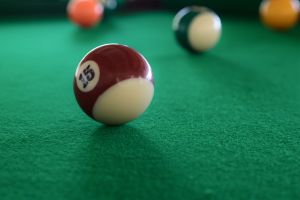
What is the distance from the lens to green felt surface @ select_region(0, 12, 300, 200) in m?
1.34

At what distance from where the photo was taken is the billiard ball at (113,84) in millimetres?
1642

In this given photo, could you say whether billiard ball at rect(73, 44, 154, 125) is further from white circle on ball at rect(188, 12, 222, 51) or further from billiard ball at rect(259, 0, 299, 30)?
billiard ball at rect(259, 0, 299, 30)

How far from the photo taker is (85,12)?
419 cm

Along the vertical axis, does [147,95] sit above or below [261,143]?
above

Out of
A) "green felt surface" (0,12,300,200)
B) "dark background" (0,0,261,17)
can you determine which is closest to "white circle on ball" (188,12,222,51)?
"green felt surface" (0,12,300,200)

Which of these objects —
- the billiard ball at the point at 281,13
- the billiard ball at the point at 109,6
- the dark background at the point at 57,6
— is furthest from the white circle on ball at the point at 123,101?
the dark background at the point at 57,6

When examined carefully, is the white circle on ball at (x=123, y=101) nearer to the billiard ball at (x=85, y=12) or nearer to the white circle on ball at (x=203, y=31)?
the white circle on ball at (x=203, y=31)

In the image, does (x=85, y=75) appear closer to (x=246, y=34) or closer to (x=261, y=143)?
(x=261, y=143)

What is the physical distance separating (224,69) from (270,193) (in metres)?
1.61

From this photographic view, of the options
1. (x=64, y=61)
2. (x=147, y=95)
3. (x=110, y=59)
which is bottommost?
(x=64, y=61)

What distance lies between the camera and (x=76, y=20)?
4.30 metres

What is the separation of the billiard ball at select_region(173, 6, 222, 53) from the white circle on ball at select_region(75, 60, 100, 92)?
1.53 meters

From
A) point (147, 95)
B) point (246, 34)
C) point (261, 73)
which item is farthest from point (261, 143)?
point (246, 34)

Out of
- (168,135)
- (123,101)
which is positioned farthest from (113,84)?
(168,135)
